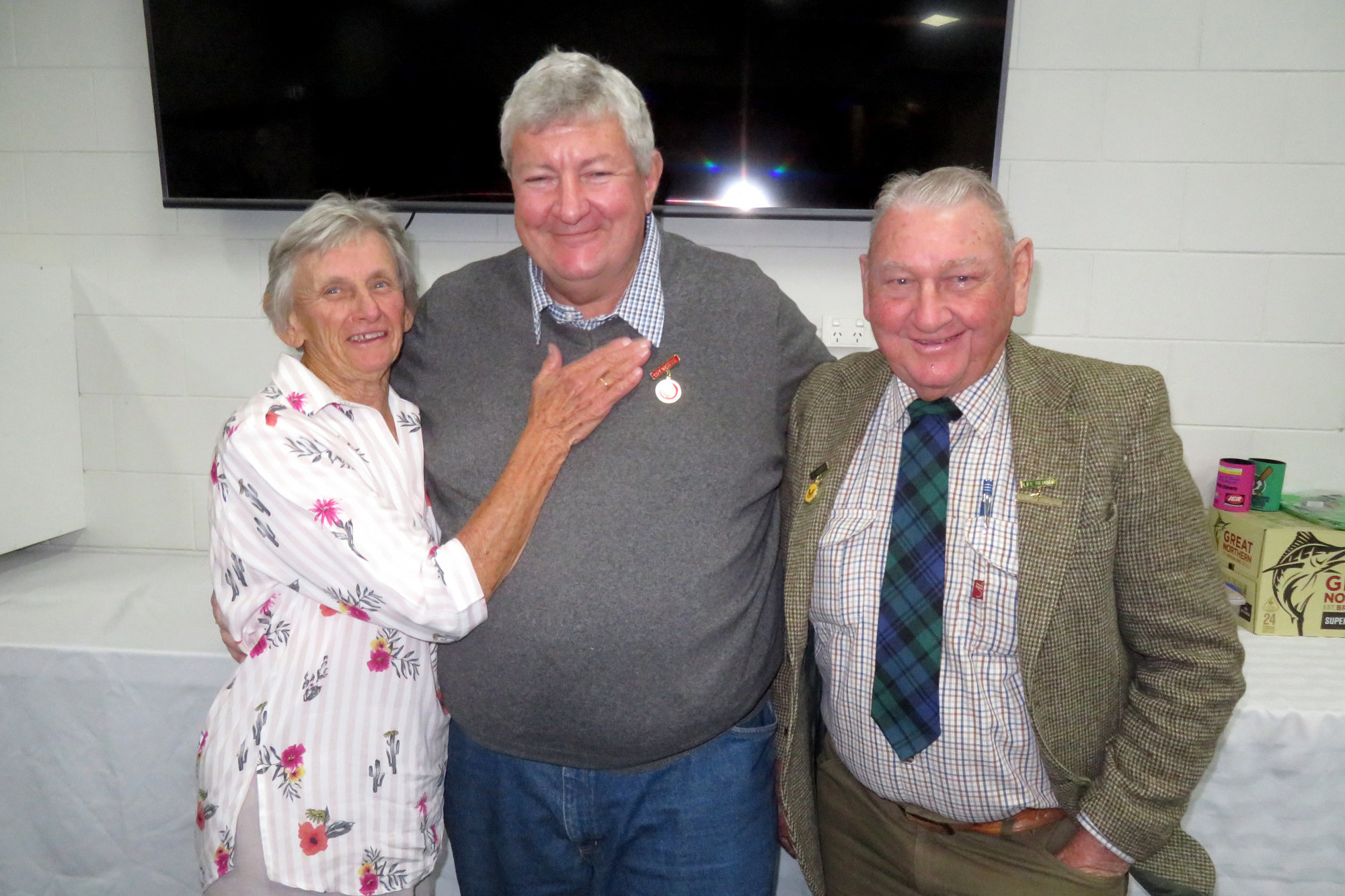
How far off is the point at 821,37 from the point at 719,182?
17.5 inches

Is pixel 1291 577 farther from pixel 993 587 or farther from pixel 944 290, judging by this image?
pixel 944 290

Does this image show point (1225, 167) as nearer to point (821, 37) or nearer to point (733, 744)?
point (821, 37)

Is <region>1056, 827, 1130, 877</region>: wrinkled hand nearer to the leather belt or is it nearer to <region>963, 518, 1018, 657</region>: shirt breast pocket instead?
the leather belt

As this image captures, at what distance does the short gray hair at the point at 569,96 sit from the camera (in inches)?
50.3

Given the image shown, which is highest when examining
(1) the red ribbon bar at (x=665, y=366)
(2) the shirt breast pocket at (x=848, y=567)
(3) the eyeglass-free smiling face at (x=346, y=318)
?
(3) the eyeglass-free smiling face at (x=346, y=318)

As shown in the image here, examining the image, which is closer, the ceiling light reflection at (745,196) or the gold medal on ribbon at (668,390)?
the gold medal on ribbon at (668,390)

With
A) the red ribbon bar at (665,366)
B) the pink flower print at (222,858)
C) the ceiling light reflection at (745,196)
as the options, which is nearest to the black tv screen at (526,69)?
the ceiling light reflection at (745,196)

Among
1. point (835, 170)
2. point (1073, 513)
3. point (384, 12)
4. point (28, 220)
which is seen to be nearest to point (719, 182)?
point (835, 170)

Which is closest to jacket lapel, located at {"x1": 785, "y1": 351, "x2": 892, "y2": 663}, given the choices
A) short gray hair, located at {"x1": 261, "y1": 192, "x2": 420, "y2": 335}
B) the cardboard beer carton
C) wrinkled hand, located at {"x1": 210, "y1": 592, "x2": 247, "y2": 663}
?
short gray hair, located at {"x1": 261, "y1": 192, "x2": 420, "y2": 335}

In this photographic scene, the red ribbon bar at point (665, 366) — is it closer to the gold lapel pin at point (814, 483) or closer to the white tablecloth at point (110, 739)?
the gold lapel pin at point (814, 483)

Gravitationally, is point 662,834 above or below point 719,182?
below

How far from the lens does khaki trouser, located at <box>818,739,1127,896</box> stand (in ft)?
4.08

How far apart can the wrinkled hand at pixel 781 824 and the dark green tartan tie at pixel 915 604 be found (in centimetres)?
26

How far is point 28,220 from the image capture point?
2555 mm
